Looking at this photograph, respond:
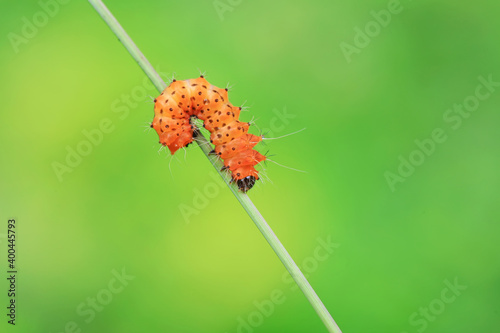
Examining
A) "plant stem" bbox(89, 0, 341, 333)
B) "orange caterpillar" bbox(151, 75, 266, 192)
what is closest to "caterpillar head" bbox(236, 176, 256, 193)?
"orange caterpillar" bbox(151, 75, 266, 192)

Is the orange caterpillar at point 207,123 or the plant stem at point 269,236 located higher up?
the orange caterpillar at point 207,123

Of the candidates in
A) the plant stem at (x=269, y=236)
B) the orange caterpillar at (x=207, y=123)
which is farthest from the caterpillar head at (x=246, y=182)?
the plant stem at (x=269, y=236)

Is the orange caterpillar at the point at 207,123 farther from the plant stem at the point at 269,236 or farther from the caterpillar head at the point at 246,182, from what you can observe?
the plant stem at the point at 269,236

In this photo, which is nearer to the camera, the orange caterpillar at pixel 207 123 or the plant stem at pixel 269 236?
the plant stem at pixel 269 236

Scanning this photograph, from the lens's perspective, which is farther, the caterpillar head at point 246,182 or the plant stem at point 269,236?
the caterpillar head at point 246,182

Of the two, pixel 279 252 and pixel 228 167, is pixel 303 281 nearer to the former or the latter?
pixel 279 252

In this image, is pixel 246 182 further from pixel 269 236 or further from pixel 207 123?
pixel 269 236

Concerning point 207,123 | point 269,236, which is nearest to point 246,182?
point 207,123

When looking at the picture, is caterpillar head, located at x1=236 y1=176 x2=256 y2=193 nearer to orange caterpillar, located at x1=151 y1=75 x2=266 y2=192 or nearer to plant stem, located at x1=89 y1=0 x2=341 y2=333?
orange caterpillar, located at x1=151 y1=75 x2=266 y2=192
